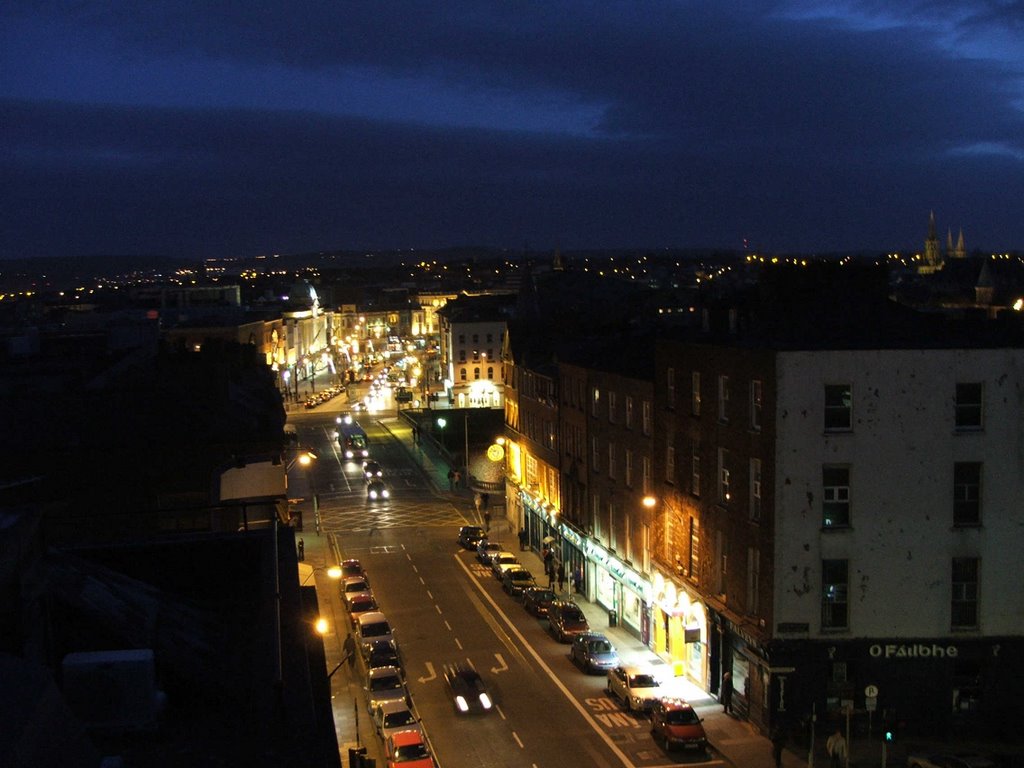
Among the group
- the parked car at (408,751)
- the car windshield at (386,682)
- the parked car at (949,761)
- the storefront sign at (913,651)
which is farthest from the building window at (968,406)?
the car windshield at (386,682)

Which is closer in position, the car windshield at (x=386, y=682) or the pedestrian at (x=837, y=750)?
the pedestrian at (x=837, y=750)

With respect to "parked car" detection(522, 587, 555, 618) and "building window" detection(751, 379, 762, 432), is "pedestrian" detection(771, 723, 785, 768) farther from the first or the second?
"parked car" detection(522, 587, 555, 618)

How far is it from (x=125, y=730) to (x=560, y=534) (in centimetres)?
4811

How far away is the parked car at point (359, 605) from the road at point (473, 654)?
1.06m

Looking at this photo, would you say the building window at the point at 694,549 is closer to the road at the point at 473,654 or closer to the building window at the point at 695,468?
the building window at the point at 695,468

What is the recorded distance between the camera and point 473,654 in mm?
39625

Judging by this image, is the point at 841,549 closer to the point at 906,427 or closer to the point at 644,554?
the point at 906,427

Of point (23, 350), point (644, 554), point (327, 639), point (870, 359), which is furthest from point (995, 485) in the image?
point (23, 350)

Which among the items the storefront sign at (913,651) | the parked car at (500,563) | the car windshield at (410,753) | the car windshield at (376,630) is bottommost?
the parked car at (500,563)

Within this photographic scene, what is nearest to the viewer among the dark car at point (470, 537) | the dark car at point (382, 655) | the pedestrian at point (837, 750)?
the pedestrian at point (837, 750)

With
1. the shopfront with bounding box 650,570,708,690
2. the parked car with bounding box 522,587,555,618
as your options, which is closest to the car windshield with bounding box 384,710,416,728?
the shopfront with bounding box 650,570,708,690

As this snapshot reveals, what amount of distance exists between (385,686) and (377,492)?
4240cm

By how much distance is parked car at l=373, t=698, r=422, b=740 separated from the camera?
29672mm

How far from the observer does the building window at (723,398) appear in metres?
34.9
